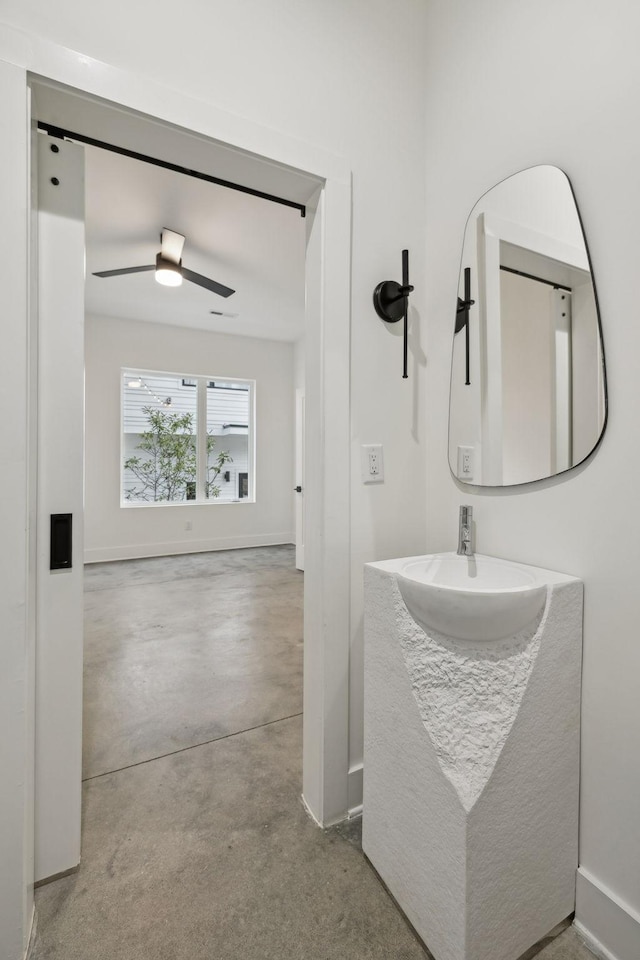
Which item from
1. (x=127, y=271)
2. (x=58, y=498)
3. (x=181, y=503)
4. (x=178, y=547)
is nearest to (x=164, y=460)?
(x=181, y=503)

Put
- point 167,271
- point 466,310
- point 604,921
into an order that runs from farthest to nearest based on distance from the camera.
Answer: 1. point 167,271
2. point 466,310
3. point 604,921

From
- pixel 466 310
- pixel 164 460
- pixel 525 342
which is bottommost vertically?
pixel 164 460

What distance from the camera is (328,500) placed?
1394mm

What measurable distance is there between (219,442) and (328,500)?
16.0 ft

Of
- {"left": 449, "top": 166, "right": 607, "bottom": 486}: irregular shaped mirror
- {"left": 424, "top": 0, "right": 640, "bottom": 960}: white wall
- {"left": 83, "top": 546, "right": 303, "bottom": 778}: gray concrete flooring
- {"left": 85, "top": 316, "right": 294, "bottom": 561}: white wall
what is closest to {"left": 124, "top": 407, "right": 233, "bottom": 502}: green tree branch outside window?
{"left": 85, "top": 316, "right": 294, "bottom": 561}: white wall

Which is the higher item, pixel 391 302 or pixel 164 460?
pixel 391 302

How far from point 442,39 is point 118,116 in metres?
1.25

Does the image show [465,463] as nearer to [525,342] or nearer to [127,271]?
[525,342]

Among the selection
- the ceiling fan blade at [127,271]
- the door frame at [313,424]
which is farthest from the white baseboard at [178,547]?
the door frame at [313,424]

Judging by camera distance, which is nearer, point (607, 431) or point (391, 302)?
point (607, 431)

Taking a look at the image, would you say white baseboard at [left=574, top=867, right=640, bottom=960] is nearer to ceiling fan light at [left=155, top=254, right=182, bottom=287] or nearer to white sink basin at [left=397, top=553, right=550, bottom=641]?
white sink basin at [left=397, top=553, right=550, bottom=641]

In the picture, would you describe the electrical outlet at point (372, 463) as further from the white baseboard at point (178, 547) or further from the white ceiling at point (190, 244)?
the white baseboard at point (178, 547)

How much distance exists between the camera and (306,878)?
124 cm

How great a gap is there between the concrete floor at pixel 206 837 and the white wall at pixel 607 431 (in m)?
0.37
